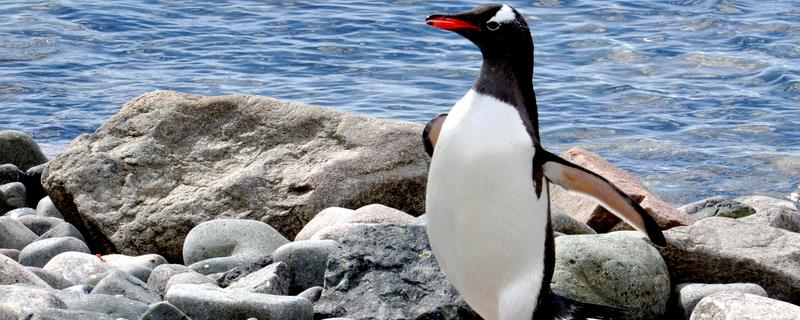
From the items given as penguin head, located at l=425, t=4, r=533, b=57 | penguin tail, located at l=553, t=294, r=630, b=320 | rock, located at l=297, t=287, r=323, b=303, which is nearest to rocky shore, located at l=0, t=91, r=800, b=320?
rock, located at l=297, t=287, r=323, b=303

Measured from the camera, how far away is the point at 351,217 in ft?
23.3

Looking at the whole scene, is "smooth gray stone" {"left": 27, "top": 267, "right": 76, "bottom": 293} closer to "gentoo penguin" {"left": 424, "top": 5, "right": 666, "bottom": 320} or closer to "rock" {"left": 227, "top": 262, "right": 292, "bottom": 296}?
"rock" {"left": 227, "top": 262, "right": 292, "bottom": 296}

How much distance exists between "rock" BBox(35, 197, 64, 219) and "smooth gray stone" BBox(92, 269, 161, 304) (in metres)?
2.46

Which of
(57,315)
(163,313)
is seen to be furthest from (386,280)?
(57,315)

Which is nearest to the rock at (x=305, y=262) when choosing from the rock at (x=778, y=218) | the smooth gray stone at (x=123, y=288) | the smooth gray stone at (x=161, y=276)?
the smooth gray stone at (x=161, y=276)

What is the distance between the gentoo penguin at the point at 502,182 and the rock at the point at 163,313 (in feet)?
3.40

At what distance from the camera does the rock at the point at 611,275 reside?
622 cm

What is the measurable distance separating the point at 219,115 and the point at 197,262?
1813 millimetres

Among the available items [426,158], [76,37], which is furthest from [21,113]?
[426,158]

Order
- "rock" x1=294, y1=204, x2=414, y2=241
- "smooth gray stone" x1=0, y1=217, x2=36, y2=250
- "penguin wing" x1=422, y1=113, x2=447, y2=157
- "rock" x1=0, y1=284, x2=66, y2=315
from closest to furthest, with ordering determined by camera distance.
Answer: "rock" x1=0, y1=284, x2=66, y2=315 < "penguin wing" x1=422, y1=113, x2=447, y2=157 < "rock" x1=294, y1=204, x2=414, y2=241 < "smooth gray stone" x1=0, y1=217, x2=36, y2=250

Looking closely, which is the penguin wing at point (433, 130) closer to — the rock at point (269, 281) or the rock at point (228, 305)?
the rock at point (228, 305)

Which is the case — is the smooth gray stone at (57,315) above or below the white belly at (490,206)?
below

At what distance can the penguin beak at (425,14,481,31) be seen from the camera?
483 centimetres

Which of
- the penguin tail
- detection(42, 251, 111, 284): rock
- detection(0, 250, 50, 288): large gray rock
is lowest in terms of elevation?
detection(42, 251, 111, 284): rock
